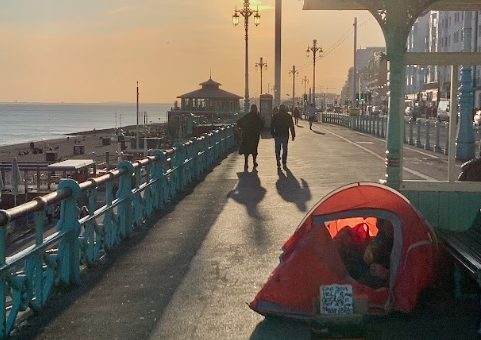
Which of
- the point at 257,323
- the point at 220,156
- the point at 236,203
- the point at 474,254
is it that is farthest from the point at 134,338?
the point at 220,156

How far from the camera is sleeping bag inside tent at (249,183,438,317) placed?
6754 mm

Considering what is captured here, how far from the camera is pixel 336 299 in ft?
19.4

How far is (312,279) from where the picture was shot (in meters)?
6.73

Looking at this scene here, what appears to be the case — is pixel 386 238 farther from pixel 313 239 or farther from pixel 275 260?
pixel 275 260

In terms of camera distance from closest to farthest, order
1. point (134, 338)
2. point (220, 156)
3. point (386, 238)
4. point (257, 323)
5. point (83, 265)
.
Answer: point (134, 338), point (257, 323), point (386, 238), point (83, 265), point (220, 156)

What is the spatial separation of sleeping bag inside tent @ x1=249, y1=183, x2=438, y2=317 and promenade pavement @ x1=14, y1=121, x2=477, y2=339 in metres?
0.20

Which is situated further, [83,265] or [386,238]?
[83,265]

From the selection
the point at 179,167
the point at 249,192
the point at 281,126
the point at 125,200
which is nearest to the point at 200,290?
the point at 125,200

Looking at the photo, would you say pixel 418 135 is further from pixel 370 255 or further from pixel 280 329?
pixel 280 329

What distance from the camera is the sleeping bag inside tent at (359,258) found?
22.2 feet

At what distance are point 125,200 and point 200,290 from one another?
3.40 metres

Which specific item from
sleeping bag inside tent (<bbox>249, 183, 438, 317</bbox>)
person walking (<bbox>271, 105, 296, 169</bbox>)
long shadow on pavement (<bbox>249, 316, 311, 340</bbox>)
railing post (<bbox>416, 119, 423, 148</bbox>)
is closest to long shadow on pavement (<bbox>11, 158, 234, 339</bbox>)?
long shadow on pavement (<bbox>249, 316, 311, 340</bbox>)

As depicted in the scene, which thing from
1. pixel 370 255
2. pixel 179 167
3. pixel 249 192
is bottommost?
pixel 249 192

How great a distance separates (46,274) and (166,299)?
3.90 ft
